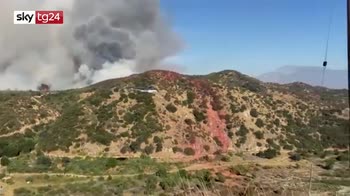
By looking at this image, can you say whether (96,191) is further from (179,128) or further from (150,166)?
(179,128)

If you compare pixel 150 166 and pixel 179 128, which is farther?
pixel 179 128

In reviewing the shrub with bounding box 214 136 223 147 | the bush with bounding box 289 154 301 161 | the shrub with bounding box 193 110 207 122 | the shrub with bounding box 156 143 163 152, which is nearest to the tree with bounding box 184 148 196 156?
the shrub with bounding box 156 143 163 152

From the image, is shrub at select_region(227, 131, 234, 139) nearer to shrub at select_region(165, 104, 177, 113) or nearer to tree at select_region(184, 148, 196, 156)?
tree at select_region(184, 148, 196, 156)

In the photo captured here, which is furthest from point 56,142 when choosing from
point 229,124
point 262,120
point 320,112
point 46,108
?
point 320,112

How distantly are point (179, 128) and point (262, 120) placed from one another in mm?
12655

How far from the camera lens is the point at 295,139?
69250 millimetres

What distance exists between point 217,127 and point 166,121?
22.4 feet

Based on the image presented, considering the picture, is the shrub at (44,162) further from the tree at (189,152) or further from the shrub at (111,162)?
the tree at (189,152)

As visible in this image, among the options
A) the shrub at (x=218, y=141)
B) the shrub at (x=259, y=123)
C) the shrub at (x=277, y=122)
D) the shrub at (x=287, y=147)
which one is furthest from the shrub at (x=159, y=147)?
the shrub at (x=277, y=122)

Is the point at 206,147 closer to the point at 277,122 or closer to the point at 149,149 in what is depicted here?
the point at 149,149

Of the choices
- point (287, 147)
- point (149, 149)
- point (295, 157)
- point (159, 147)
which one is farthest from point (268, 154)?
point (149, 149)

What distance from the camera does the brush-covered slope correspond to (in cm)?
6069

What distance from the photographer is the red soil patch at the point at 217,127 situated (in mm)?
66188

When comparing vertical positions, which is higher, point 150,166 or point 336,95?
point 336,95
